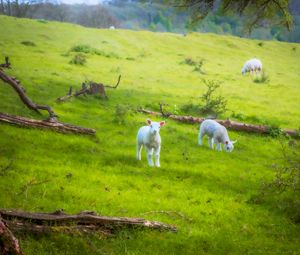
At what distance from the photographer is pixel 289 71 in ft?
171

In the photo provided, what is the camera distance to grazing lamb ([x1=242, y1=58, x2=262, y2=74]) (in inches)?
1729

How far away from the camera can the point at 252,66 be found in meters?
44.1

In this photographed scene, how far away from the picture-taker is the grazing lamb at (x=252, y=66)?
4391cm

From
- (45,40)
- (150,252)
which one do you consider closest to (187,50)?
(45,40)

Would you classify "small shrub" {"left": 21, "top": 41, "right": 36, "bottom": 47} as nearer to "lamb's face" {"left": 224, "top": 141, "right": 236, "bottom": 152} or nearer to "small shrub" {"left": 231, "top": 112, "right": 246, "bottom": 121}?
"small shrub" {"left": 231, "top": 112, "right": 246, "bottom": 121}

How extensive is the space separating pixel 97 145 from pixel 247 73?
109 feet

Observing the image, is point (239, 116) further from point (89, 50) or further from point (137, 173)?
point (89, 50)

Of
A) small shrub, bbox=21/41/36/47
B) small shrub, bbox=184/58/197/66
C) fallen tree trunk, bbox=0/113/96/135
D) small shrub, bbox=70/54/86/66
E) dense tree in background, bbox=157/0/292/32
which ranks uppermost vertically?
dense tree in background, bbox=157/0/292/32

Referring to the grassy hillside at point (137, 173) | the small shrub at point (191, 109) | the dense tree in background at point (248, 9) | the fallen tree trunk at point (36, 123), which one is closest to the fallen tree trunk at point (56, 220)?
the grassy hillside at point (137, 173)

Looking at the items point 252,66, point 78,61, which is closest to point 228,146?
Answer: point 78,61

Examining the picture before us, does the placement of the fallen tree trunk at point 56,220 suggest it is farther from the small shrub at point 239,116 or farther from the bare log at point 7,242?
the small shrub at point 239,116

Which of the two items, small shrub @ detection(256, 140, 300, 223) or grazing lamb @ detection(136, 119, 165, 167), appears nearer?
small shrub @ detection(256, 140, 300, 223)

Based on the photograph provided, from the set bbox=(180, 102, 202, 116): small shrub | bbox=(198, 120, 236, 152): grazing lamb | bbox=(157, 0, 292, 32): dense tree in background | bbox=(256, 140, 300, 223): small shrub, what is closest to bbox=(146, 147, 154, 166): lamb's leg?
bbox=(256, 140, 300, 223): small shrub

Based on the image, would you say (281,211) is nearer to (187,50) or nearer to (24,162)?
(24,162)
